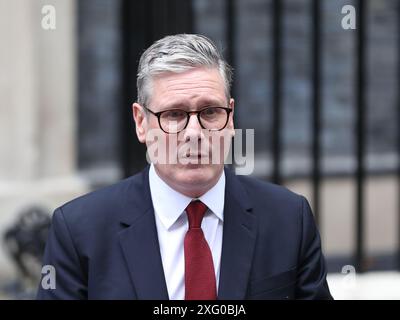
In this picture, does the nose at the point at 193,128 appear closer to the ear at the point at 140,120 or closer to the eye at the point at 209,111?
the eye at the point at 209,111

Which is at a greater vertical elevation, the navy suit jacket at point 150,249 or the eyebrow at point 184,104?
A: the eyebrow at point 184,104

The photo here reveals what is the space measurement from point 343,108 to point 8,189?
2.59 m

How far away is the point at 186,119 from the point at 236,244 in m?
0.27

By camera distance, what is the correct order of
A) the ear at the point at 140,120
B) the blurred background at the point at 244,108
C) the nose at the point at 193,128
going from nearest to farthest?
the nose at the point at 193,128, the ear at the point at 140,120, the blurred background at the point at 244,108

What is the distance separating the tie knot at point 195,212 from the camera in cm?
201

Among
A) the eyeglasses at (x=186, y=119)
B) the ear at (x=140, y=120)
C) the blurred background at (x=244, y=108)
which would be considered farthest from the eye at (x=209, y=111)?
the blurred background at (x=244, y=108)

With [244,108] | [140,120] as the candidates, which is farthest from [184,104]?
[244,108]

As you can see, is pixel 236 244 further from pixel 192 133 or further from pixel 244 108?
pixel 244 108

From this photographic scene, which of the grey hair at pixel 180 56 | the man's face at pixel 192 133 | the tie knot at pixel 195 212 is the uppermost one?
the grey hair at pixel 180 56

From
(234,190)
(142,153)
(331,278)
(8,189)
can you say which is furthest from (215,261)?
(8,189)

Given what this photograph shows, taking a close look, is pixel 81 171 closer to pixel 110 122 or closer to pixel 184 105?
pixel 110 122

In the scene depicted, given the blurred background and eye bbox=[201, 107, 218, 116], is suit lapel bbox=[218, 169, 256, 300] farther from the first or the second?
the blurred background

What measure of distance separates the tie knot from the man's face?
0.02 metres

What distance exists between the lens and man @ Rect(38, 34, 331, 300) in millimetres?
1963
